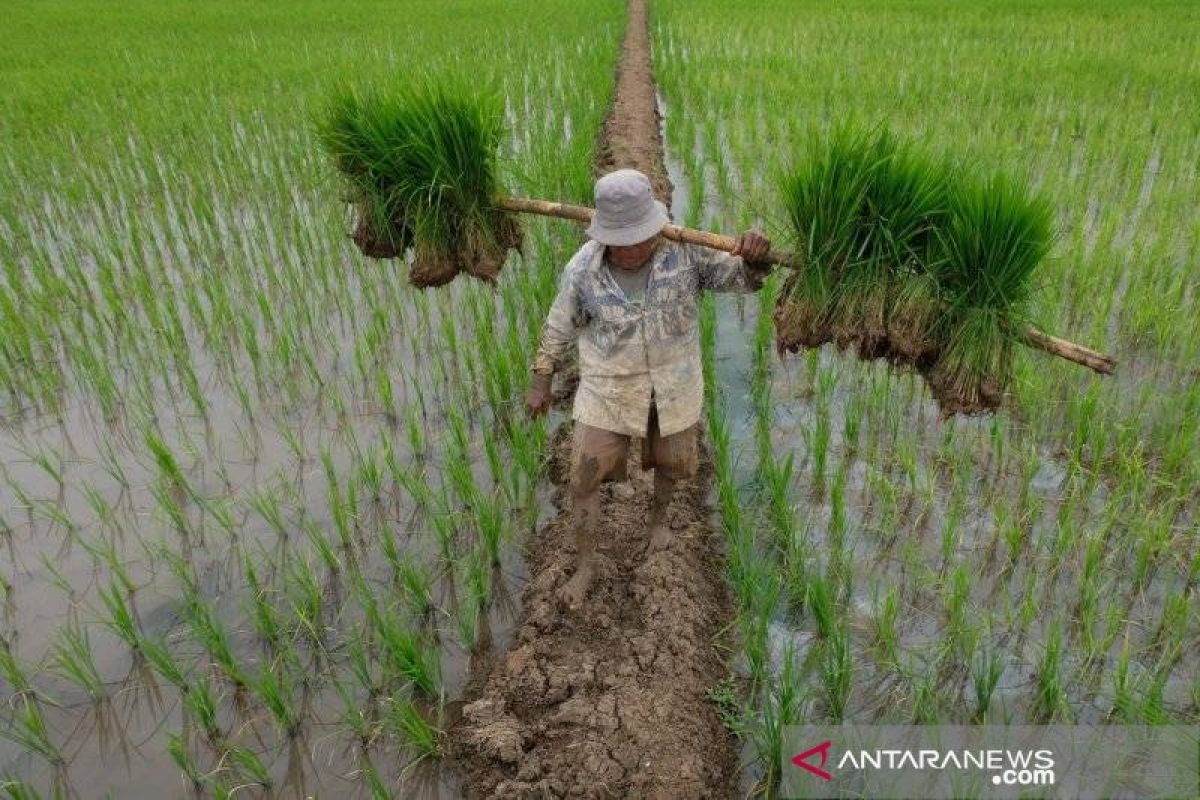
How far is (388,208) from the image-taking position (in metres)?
2.97

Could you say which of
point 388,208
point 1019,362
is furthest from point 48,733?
point 1019,362

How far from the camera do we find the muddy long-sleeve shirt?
2.27m

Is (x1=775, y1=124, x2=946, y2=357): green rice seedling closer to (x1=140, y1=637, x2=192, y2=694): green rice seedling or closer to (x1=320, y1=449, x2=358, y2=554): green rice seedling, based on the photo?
(x1=320, y1=449, x2=358, y2=554): green rice seedling

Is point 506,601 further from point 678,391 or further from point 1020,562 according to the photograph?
point 1020,562

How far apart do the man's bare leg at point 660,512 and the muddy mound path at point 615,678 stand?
42mm

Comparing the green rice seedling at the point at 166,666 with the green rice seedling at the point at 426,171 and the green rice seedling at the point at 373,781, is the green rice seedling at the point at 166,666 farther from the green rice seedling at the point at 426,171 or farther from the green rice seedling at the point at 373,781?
the green rice seedling at the point at 426,171

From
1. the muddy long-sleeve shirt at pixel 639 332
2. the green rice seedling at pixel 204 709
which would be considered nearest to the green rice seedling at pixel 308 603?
the green rice seedling at pixel 204 709

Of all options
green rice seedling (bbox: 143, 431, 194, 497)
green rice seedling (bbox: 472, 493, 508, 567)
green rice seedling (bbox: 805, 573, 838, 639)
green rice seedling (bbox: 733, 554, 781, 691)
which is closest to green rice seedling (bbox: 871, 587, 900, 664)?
green rice seedling (bbox: 805, 573, 838, 639)

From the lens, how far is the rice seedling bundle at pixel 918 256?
2195 mm

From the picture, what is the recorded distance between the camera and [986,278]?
2.23m

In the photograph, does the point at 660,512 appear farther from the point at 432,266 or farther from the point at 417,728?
the point at 432,266

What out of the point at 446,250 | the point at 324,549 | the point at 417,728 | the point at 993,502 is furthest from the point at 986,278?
the point at 324,549

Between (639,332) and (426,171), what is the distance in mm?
1089

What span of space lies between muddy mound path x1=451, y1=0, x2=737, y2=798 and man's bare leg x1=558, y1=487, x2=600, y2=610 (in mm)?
56
